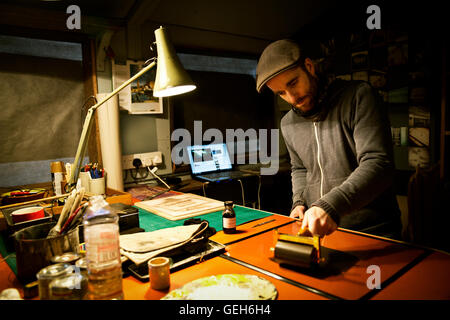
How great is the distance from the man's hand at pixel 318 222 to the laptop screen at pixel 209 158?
2.03 m

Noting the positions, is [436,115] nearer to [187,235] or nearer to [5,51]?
[187,235]

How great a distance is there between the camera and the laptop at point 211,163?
300 cm

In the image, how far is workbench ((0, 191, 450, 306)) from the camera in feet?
2.83

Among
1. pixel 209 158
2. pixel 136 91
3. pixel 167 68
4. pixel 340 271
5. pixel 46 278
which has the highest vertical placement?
pixel 136 91

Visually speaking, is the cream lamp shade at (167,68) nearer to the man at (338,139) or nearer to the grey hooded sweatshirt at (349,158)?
the man at (338,139)

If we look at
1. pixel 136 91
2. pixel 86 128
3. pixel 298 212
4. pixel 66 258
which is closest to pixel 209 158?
pixel 136 91

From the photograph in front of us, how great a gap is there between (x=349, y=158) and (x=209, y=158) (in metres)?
1.87

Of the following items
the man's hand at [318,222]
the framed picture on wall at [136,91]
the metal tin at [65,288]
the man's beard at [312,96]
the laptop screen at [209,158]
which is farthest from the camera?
the laptop screen at [209,158]

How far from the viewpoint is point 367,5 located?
3.22 m

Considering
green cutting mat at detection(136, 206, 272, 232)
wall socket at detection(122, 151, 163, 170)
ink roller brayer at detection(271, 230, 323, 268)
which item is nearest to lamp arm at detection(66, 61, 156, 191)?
green cutting mat at detection(136, 206, 272, 232)

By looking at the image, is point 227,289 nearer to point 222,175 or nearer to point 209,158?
point 222,175

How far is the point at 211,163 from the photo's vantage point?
3.21m

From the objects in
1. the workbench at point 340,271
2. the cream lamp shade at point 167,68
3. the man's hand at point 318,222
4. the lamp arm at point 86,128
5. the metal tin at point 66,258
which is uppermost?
the cream lamp shade at point 167,68

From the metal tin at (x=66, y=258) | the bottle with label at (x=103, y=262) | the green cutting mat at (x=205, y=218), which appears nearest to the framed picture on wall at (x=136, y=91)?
the green cutting mat at (x=205, y=218)
